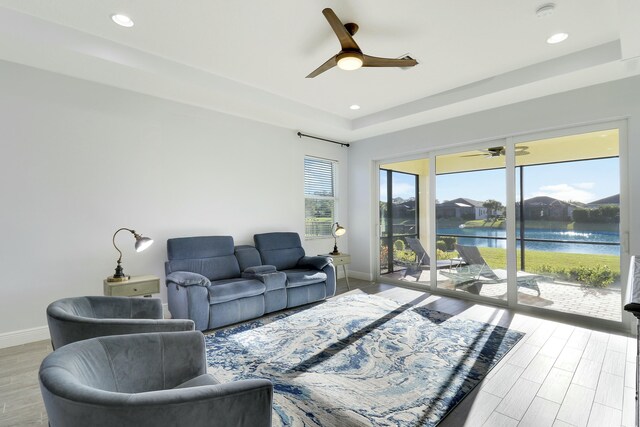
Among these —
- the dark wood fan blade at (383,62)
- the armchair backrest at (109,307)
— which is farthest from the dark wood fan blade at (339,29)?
the armchair backrest at (109,307)

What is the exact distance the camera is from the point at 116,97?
11.6 feet

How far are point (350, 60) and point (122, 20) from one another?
1.96 m

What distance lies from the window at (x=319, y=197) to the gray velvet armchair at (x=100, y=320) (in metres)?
3.51

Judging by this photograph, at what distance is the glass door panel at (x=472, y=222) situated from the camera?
14.2 feet

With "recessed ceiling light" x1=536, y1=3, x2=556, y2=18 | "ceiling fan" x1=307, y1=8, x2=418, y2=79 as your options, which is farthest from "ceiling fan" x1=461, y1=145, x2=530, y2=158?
"ceiling fan" x1=307, y1=8, x2=418, y2=79

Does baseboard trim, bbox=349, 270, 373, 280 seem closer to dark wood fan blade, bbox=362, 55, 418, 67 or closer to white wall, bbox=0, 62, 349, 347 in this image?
white wall, bbox=0, 62, 349, 347

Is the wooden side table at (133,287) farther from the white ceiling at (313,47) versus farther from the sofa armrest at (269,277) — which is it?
the white ceiling at (313,47)

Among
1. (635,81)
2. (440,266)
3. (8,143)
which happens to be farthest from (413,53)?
(8,143)

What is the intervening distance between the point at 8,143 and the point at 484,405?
4625mm

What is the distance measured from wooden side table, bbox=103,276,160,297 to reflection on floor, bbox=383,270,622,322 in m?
4.33

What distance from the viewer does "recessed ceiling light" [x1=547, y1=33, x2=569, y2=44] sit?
2.83m

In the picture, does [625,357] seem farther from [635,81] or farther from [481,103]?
[481,103]

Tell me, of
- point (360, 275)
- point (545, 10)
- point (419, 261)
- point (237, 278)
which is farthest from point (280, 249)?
point (545, 10)

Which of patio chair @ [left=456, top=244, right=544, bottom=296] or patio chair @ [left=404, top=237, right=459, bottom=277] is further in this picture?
patio chair @ [left=404, top=237, right=459, bottom=277]
